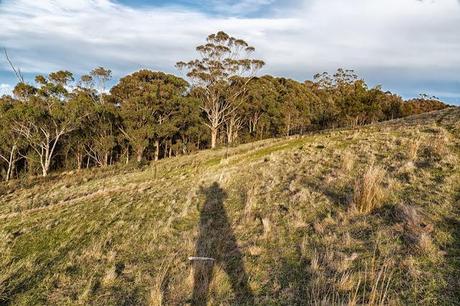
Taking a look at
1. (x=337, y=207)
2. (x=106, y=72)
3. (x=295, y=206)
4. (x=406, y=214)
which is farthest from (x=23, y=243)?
(x=106, y=72)

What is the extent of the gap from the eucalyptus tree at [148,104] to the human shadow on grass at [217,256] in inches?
1381

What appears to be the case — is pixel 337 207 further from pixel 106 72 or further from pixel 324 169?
pixel 106 72

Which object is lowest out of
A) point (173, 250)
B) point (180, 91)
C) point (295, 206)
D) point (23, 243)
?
point (23, 243)

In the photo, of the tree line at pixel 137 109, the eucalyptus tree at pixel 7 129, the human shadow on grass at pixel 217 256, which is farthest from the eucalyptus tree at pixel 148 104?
the human shadow on grass at pixel 217 256

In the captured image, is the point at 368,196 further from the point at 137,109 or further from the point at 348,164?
the point at 137,109

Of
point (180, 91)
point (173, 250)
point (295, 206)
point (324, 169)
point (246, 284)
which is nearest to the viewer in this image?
point (246, 284)

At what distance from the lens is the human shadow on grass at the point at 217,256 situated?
5.38 meters

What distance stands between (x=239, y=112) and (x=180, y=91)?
10.5m

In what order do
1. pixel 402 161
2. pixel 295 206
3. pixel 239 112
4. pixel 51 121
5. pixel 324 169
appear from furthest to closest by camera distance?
pixel 239 112 → pixel 51 121 → pixel 324 169 → pixel 402 161 → pixel 295 206

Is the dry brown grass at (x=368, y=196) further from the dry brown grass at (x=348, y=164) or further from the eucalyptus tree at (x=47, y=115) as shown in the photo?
the eucalyptus tree at (x=47, y=115)

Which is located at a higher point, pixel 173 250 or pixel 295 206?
pixel 295 206

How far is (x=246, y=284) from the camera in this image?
546cm

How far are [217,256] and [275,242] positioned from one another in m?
1.06

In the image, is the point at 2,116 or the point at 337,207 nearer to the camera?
the point at 337,207
